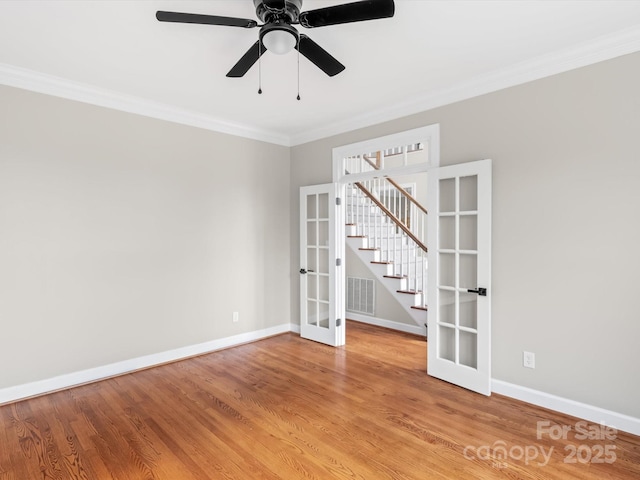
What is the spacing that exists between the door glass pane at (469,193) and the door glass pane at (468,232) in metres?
0.09

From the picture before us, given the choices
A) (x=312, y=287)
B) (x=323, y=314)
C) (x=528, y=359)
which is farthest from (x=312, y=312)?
(x=528, y=359)

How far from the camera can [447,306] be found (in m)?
3.46

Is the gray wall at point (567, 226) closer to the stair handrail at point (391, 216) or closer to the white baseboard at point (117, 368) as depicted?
the stair handrail at point (391, 216)

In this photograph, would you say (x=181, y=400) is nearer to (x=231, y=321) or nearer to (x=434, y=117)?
(x=231, y=321)

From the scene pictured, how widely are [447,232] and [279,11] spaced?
2.42 meters

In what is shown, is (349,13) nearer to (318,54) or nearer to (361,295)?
(318,54)

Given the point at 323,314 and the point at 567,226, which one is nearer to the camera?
the point at 567,226

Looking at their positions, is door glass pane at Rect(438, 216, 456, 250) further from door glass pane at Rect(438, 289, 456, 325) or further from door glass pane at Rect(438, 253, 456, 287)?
door glass pane at Rect(438, 289, 456, 325)

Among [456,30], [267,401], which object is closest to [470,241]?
[456,30]

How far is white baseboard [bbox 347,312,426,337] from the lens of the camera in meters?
5.11

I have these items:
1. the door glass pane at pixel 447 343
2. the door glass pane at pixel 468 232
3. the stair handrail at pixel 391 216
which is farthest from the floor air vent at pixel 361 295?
the door glass pane at pixel 468 232

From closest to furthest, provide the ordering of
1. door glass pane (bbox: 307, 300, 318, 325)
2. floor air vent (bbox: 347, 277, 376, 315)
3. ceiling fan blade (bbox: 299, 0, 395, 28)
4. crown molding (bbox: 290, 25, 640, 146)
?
ceiling fan blade (bbox: 299, 0, 395, 28)
crown molding (bbox: 290, 25, 640, 146)
door glass pane (bbox: 307, 300, 318, 325)
floor air vent (bbox: 347, 277, 376, 315)

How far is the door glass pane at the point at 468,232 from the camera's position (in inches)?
127

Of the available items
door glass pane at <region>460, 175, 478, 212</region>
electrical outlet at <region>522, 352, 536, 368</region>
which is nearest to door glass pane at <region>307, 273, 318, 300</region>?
door glass pane at <region>460, 175, 478, 212</region>
